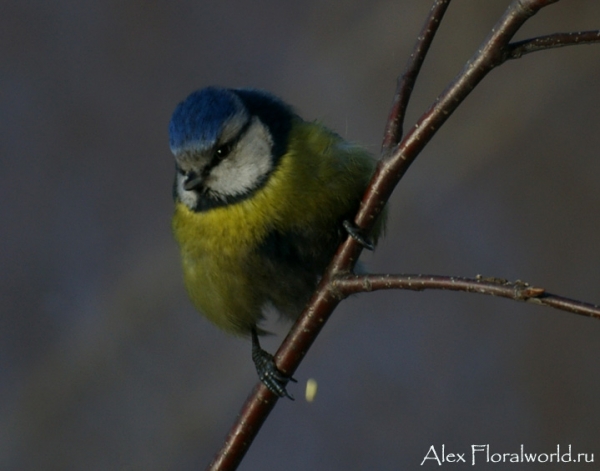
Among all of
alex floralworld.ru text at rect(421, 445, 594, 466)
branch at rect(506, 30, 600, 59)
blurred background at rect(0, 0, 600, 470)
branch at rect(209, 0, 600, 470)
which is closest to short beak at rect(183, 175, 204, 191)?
branch at rect(209, 0, 600, 470)

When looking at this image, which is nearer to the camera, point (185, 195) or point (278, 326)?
point (185, 195)

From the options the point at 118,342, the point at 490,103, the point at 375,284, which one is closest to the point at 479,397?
the point at 490,103

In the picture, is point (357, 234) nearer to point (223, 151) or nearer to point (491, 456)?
point (223, 151)

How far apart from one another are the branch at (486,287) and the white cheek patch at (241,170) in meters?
0.38

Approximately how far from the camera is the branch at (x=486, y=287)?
3.05ft

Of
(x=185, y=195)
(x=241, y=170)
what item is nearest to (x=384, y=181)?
(x=241, y=170)

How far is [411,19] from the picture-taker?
9.49 ft

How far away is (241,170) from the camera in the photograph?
157 cm

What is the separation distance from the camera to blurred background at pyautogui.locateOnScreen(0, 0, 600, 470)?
264 centimetres

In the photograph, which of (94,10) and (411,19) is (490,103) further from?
(94,10)

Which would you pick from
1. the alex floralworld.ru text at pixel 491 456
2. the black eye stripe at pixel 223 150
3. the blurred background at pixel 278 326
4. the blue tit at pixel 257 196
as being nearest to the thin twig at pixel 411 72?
the blue tit at pixel 257 196

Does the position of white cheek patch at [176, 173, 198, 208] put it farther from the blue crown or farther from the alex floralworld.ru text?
the alex floralworld.ru text

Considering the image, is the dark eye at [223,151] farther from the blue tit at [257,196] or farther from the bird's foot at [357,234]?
the bird's foot at [357,234]

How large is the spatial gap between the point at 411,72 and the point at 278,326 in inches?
59.2
